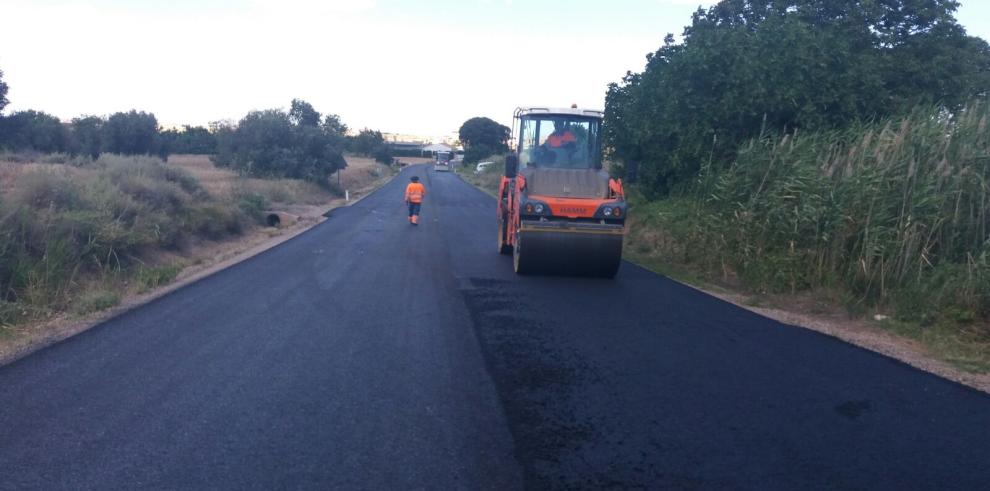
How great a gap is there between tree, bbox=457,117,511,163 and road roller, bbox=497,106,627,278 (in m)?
97.3

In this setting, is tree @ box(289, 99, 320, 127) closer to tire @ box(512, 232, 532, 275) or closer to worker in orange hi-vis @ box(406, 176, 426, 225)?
worker in orange hi-vis @ box(406, 176, 426, 225)

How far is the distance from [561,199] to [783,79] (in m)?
8.08

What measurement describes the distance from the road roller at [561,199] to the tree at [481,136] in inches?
3831

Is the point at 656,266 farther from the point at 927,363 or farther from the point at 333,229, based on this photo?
the point at 333,229

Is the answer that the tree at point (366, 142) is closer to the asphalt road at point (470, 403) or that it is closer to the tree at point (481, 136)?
the tree at point (481, 136)

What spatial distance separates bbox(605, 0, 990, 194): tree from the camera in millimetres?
20438

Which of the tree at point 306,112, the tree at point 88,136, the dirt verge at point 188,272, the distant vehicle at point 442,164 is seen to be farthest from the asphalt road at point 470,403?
the distant vehicle at point 442,164

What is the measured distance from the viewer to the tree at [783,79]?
20438mm

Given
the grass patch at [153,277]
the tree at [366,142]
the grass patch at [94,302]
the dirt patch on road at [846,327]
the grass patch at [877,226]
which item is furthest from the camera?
the tree at [366,142]

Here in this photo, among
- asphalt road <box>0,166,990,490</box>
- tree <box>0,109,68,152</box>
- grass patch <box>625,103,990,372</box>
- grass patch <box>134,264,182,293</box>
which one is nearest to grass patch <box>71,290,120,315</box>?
asphalt road <box>0,166,990,490</box>

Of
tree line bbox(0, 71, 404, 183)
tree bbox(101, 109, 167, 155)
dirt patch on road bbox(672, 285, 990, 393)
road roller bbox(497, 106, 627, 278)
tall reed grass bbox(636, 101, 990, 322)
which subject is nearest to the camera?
dirt patch on road bbox(672, 285, 990, 393)

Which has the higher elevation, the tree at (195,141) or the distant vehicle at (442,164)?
the tree at (195,141)

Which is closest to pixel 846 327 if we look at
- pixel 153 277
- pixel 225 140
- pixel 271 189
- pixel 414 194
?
pixel 153 277

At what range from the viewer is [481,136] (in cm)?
12694
